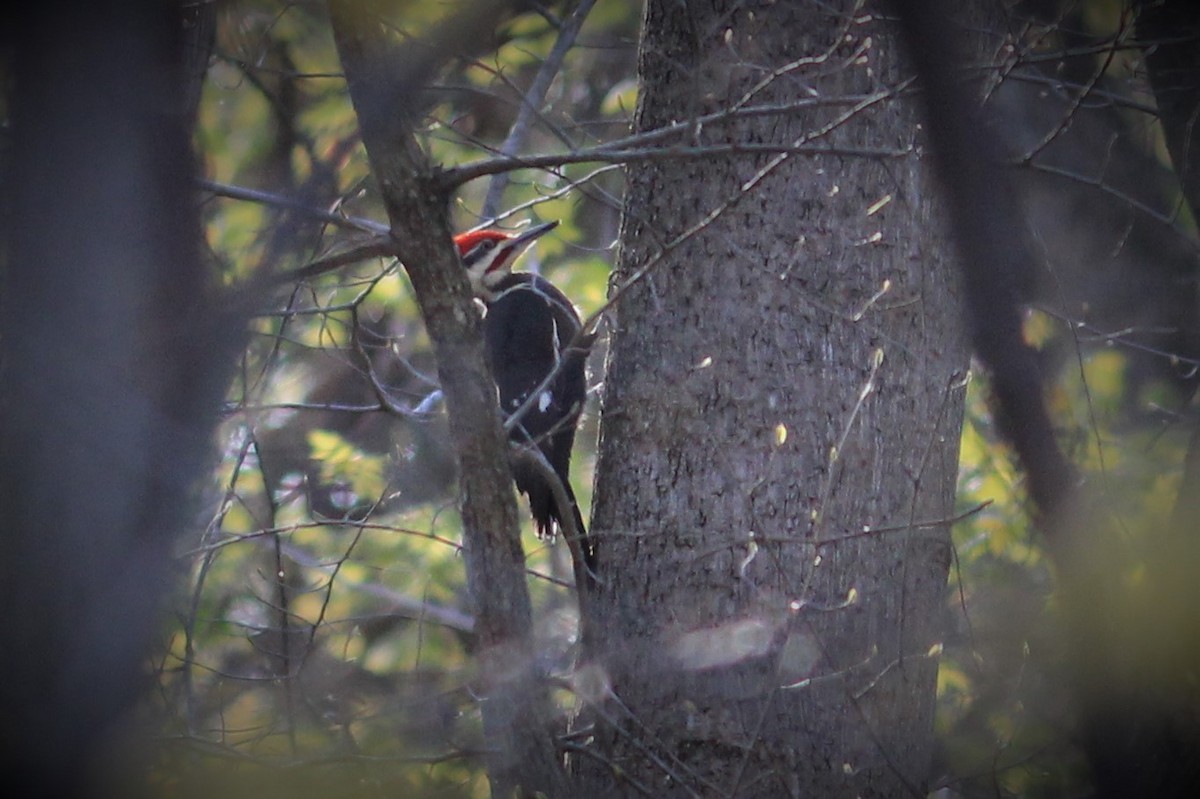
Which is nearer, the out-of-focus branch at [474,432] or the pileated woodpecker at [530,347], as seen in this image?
the out-of-focus branch at [474,432]

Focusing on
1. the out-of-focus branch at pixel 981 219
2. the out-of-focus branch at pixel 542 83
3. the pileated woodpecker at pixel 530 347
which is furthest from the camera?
the pileated woodpecker at pixel 530 347

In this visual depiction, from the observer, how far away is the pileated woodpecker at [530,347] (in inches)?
146

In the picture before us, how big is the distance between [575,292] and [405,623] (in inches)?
64.6

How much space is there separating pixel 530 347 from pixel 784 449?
5.47ft

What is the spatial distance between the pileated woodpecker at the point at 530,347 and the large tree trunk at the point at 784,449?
0.74 m

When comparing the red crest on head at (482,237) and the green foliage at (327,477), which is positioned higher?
the red crest on head at (482,237)

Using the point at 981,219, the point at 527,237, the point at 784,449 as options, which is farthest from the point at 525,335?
the point at 981,219

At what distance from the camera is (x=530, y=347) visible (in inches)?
162

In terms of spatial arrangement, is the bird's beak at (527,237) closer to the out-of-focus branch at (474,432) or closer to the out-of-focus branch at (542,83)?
the out-of-focus branch at (542,83)

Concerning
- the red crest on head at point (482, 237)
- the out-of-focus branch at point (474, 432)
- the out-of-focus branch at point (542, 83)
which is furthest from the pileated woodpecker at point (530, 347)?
the out-of-focus branch at point (474, 432)

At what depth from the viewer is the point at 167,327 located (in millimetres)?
1337

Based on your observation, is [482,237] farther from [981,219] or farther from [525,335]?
[981,219]

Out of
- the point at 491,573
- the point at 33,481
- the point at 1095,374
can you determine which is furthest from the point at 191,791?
the point at 1095,374

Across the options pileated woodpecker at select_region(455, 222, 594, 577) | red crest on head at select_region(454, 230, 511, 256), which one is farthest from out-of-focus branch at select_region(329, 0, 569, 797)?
red crest on head at select_region(454, 230, 511, 256)
